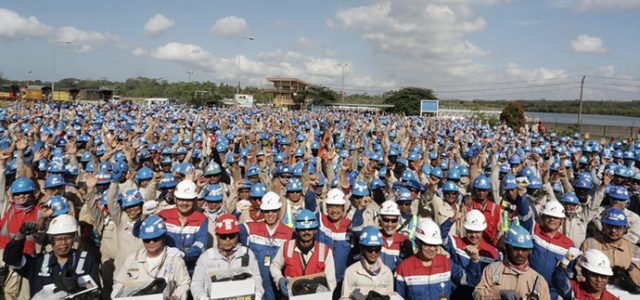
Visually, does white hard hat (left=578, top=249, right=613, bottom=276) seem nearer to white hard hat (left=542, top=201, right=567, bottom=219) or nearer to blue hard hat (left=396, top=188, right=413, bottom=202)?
white hard hat (left=542, top=201, right=567, bottom=219)

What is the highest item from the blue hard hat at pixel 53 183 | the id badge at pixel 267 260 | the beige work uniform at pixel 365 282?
the blue hard hat at pixel 53 183

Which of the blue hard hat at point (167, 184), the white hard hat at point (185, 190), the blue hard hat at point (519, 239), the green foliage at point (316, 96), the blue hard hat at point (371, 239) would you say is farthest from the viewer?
the green foliage at point (316, 96)

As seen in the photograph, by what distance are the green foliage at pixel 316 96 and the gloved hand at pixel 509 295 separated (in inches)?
2872

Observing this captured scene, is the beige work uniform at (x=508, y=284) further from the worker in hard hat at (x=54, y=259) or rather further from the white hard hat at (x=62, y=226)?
the white hard hat at (x=62, y=226)

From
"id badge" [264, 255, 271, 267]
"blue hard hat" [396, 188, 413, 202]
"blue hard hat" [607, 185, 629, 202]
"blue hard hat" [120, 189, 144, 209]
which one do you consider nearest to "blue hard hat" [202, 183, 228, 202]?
"blue hard hat" [120, 189, 144, 209]

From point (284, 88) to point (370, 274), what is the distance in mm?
86049

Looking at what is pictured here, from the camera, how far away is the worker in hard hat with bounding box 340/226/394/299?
14.1 ft

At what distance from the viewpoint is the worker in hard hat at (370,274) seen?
14.1 feet

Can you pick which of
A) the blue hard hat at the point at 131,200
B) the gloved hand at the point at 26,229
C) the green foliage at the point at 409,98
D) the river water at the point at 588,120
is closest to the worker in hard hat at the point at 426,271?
the blue hard hat at the point at 131,200

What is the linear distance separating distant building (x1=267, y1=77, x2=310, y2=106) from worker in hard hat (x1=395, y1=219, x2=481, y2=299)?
3208 inches

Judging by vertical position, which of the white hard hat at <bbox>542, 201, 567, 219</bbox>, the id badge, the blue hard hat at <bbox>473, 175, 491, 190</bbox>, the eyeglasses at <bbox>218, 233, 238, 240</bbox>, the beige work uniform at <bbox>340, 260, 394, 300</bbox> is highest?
the blue hard hat at <bbox>473, 175, 491, 190</bbox>

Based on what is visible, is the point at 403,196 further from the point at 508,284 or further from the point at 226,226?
the point at 226,226

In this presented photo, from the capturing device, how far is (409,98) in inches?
2621

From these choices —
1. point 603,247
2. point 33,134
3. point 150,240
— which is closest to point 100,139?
point 33,134
